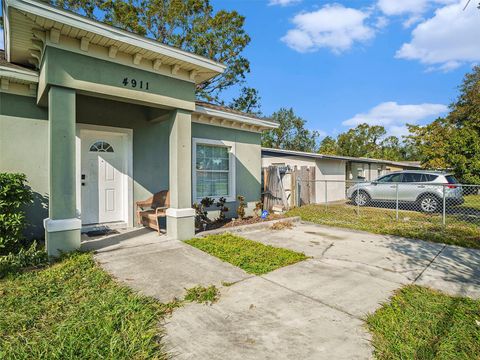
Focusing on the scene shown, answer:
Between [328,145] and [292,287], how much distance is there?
1525 inches

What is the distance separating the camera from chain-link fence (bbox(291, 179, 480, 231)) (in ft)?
27.9

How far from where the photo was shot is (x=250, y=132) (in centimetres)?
859

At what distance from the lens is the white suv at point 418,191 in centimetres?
923

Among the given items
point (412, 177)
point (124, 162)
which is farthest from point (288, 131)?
point (124, 162)

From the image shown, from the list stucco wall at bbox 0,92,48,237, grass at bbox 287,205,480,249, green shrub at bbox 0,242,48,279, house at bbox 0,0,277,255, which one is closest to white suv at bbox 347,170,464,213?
grass at bbox 287,205,480,249

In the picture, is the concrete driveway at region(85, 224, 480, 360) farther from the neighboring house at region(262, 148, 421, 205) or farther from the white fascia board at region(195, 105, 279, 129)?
the neighboring house at region(262, 148, 421, 205)

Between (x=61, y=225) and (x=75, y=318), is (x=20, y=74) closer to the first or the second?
(x=61, y=225)

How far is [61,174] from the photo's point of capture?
4.14m

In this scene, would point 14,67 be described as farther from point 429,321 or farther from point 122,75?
point 429,321

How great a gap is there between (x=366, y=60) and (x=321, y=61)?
10.6 feet

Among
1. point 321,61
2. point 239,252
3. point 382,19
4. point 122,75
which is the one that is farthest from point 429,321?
point 321,61

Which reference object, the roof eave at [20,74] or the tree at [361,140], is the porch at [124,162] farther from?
the tree at [361,140]

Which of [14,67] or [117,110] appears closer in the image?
[14,67]

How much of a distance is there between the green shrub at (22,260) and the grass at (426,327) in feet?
15.1
